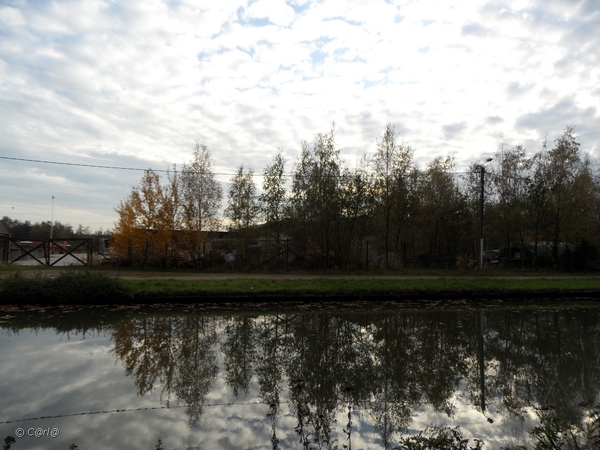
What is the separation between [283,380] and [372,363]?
1849 millimetres

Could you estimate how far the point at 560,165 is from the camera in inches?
1191

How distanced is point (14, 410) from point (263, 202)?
831 inches

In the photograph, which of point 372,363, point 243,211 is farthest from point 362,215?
point 372,363

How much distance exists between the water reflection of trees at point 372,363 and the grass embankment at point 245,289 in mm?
3353

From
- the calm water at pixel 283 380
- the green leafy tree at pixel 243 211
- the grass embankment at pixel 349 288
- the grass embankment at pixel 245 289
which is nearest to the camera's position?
the calm water at pixel 283 380

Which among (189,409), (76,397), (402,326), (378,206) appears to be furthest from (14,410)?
(378,206)

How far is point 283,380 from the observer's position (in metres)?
6.75

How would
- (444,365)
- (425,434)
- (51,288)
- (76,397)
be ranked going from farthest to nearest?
(51,288)
(444,365)
(76,397)
(425,434)

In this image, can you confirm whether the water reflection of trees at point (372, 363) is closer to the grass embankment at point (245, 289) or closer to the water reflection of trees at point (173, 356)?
the water reflection of trees at point (173, 356)

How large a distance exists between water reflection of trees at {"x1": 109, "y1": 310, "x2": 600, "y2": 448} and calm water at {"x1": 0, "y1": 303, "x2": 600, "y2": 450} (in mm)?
34

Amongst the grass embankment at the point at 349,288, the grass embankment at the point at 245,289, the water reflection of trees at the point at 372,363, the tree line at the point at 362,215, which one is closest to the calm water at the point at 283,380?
the water reflection of trees at the point at 372,363

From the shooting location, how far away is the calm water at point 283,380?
4902 millimetres

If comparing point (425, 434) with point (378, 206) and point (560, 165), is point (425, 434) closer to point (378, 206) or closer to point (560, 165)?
point (378, 206)

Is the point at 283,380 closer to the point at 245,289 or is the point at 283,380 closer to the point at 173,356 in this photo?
the point at 173,356
